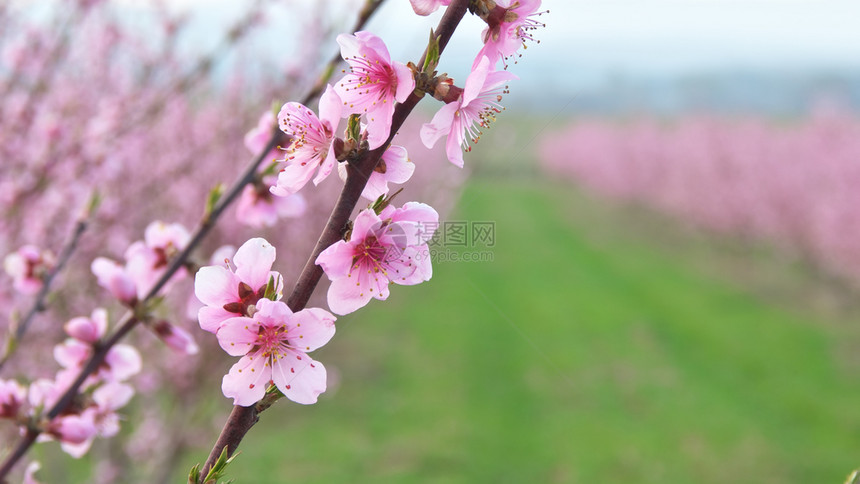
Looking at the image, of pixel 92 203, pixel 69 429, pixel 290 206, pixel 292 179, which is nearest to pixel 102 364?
pixel 69 429

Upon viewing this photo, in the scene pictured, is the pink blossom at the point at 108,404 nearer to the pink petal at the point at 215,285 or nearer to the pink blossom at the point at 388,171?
the pink petal at the point at 215,285

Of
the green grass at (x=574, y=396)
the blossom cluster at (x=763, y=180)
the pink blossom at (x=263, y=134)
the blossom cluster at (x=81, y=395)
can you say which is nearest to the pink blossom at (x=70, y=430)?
the blossom cluster at (x=81, y=395)

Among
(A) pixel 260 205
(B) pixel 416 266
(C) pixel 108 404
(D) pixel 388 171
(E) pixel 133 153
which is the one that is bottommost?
(E) pixel 133 153

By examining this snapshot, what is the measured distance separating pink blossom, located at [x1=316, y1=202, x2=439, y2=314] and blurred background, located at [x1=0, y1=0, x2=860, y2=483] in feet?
0.77

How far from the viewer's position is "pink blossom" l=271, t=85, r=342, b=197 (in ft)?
3.23

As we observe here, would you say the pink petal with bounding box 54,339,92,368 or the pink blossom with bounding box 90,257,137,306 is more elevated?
the pink blossom with bounding box 90,257,137,306

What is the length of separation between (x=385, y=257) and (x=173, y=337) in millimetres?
Result: 644

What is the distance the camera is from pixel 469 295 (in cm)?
1415

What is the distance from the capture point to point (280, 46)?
197 inches

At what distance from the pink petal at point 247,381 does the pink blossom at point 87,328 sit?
681 mm

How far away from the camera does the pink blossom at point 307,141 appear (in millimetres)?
985

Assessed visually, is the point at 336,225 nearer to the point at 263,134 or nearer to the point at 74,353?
the point at 263,134

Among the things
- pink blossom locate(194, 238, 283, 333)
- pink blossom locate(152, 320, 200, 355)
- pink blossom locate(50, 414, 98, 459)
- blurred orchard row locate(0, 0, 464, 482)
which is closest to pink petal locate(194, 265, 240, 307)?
pink blossom locate(194, 238, 283, 333)

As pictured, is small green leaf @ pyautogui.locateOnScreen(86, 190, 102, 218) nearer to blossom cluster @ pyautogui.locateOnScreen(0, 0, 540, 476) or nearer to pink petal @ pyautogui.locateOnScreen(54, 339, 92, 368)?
blossom cluster @ pyautogui.locateOnScreen(0, 0, 540, 476)
